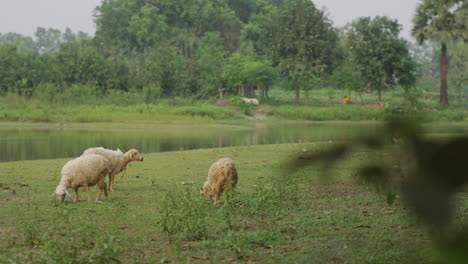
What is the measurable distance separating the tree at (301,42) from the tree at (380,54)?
4266 millimetres

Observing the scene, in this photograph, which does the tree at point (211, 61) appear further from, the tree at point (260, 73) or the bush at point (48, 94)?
the bush at point (48, 94)

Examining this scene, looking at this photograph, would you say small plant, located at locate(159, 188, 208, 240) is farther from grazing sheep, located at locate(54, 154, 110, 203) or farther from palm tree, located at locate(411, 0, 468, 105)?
palm tree, located at locate(411, 0, 468, 105)

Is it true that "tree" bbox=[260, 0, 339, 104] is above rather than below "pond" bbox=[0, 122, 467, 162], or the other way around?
above

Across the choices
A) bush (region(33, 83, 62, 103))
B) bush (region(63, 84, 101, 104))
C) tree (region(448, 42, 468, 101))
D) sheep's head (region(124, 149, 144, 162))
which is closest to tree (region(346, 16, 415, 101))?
tree (region(448, 42, 468, 101))

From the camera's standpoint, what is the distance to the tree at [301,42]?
4650 centimetres

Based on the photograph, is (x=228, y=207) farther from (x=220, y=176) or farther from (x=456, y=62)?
(x=456, y=62)

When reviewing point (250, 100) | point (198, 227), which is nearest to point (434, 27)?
point (250, 100)

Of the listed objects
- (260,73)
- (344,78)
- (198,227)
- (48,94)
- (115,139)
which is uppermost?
(260,73)

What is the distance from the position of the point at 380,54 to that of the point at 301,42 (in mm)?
7135

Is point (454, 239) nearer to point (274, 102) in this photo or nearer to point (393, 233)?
point (393, 233)

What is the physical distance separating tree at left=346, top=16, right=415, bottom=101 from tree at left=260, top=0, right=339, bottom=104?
427cm

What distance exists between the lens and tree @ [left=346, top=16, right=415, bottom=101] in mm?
41531

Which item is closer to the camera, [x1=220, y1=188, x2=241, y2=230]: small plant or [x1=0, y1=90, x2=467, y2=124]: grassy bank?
[x1=220, y1=188, x2=241, y2=230]: small plant

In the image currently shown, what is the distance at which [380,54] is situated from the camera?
42.4 m
